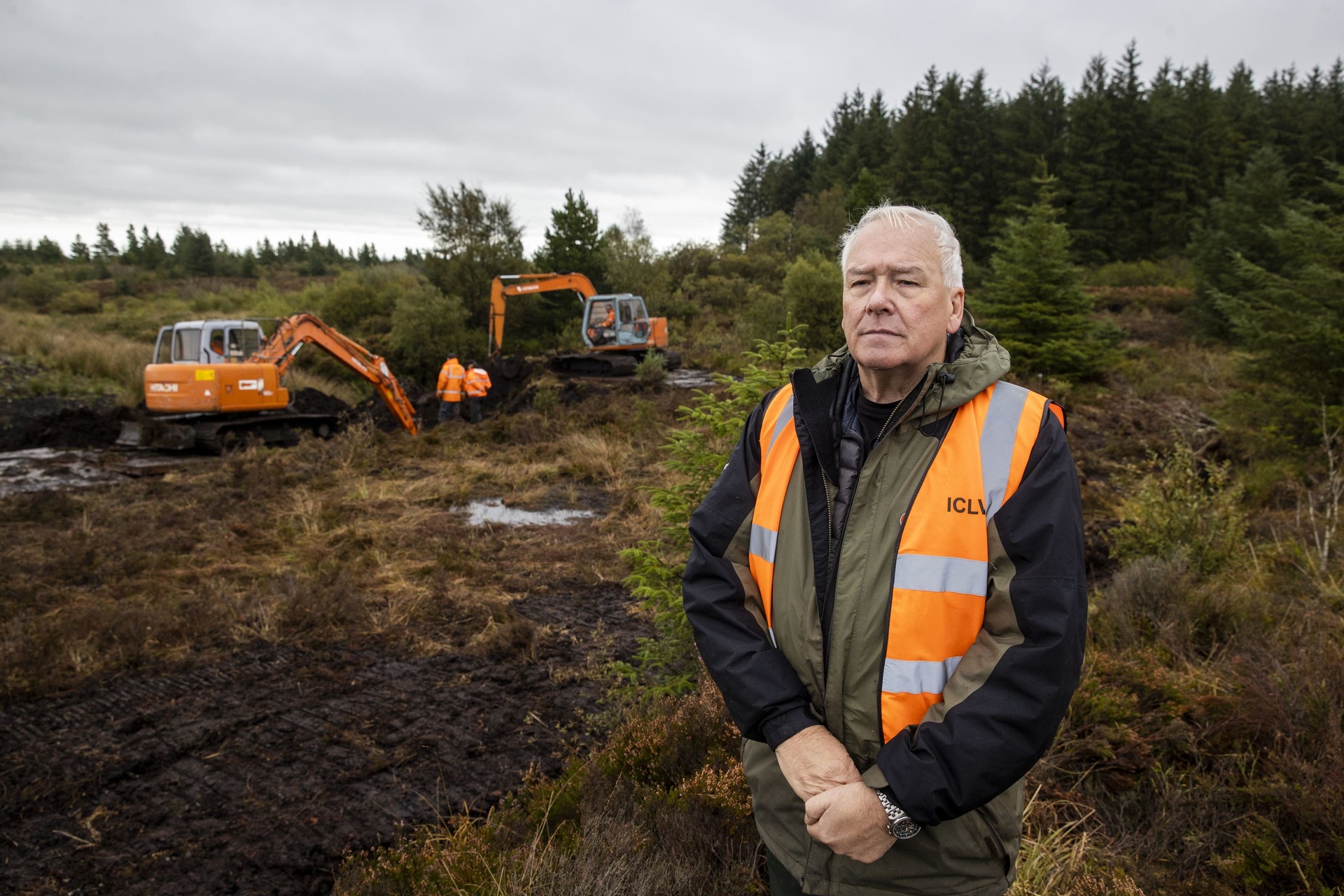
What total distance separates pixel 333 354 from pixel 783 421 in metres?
15.6

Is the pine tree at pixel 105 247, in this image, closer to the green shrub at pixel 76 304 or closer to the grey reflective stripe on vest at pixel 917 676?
the green shrub at pixel 76 304

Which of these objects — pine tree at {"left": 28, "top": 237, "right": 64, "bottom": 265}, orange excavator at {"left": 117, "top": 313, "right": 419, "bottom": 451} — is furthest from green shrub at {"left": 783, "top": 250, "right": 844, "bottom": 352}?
pine tree at {"left": 28, "top": 237, "right": 64, "bottom": 265}

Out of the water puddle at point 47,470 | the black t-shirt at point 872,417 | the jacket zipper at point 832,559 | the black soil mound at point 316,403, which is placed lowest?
the water puddle at point 47,470

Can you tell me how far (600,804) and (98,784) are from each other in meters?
2.92

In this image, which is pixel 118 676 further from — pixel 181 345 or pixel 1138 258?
pixel 1138 258

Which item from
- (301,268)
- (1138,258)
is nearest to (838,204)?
(1138,258)

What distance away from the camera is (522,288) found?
2012cm

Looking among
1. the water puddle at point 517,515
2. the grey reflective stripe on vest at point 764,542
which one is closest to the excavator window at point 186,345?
the water puddle at point 517,515

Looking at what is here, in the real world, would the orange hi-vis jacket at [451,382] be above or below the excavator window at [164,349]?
below

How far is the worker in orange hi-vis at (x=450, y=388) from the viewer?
15953 millimetres

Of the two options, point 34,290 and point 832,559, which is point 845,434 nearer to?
point 832,559

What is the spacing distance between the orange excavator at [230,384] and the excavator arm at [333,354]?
17 mm

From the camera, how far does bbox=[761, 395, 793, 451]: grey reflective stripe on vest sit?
6.21 ft

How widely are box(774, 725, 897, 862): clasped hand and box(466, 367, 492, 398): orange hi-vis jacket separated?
1519 cm
